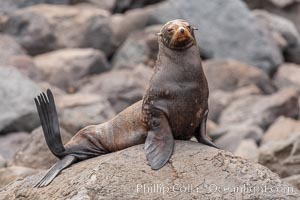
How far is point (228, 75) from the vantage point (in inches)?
1022

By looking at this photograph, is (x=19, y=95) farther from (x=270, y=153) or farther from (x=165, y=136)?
(x=165, y=136)

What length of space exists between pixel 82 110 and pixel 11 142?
1.56m

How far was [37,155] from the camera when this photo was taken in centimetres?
1403

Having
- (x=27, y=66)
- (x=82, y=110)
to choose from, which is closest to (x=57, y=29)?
(x=27, y=66)

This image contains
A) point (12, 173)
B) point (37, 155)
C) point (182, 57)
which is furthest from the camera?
point (37, 155)

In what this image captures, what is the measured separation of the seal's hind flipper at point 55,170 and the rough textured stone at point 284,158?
210 inches

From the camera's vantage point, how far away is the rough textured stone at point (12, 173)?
43.0 feet

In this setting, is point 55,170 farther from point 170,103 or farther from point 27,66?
point 27,66

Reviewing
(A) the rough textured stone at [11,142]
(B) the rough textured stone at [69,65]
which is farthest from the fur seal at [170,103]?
(B) the rough textured stone at [69,65]

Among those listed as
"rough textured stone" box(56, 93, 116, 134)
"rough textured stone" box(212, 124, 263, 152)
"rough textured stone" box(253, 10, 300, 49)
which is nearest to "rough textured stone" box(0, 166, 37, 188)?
"rough textured stone" box(56, 93, 116, 134)

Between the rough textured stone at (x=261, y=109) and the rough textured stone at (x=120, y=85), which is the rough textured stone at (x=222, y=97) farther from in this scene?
the rough textured stone at (x=120, y=85)

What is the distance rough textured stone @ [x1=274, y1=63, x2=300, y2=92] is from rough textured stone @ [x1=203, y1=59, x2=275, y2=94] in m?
0.53

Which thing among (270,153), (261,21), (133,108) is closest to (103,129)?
(133,108)

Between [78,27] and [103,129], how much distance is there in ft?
55.5
